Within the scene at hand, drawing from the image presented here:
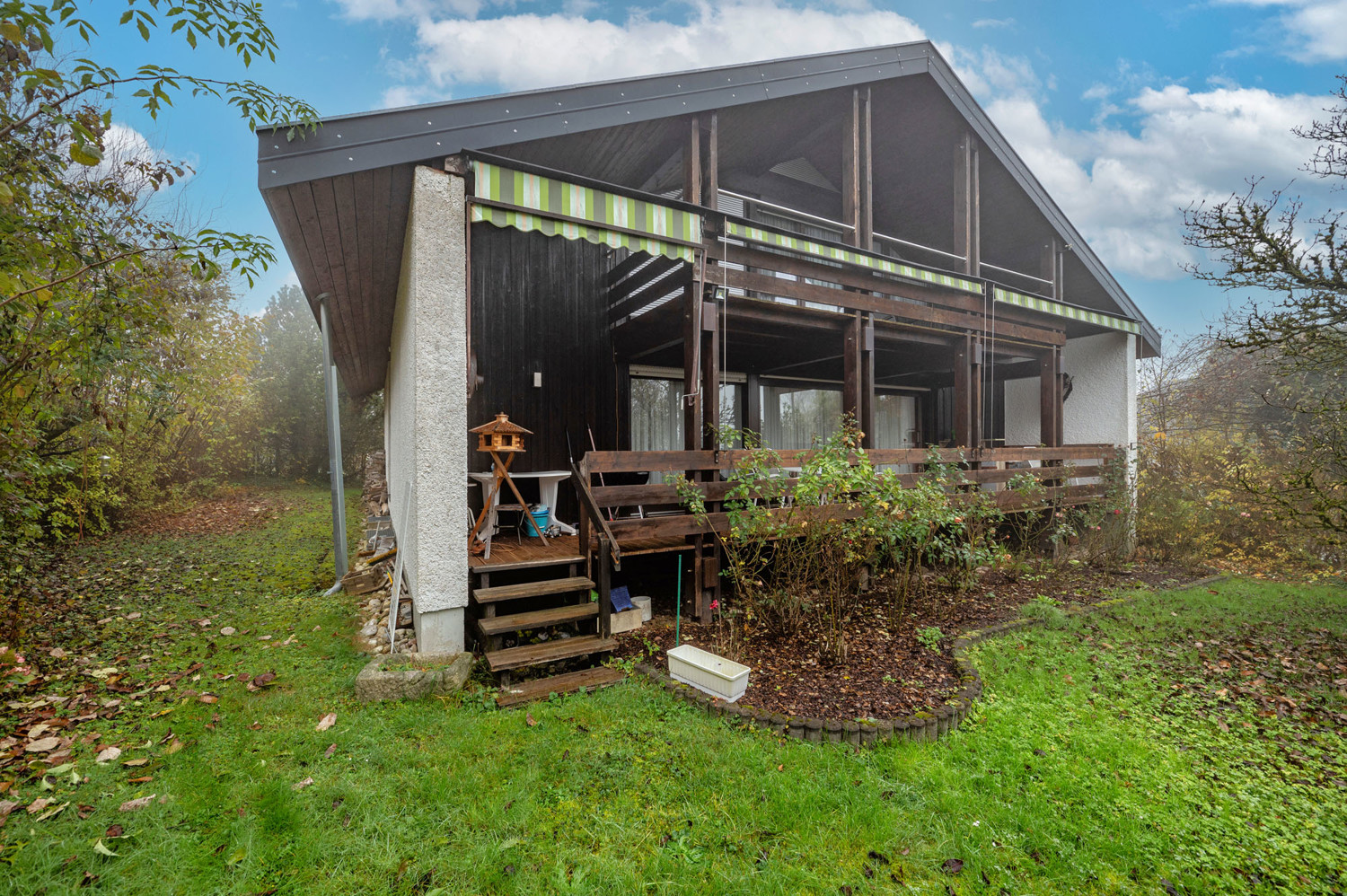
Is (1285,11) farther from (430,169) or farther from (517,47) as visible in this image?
(430,169)

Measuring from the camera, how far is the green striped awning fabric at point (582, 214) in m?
4.33

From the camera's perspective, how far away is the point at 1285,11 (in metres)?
7.86

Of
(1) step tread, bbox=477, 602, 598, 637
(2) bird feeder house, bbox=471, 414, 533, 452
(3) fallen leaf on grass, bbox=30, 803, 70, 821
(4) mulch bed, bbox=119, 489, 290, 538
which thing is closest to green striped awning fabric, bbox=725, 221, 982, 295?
(2) bird feeder house, bbox=471, 414, 533, 452

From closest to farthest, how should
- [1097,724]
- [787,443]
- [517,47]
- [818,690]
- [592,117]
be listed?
[1097,724], [818,690], [592,117], [517,47], [787,443]

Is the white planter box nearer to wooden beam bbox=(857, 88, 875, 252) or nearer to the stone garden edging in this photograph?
the stone garden edging

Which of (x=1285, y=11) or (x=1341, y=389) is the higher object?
(x=1285, y=11)

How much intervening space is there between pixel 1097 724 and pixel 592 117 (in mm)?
6155

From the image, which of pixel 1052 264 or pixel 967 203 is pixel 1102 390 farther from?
pixel 967 203

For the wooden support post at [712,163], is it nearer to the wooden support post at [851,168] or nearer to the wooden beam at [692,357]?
the wooden beam at [692,357]

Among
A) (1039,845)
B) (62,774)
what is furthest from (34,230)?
(1039,845)

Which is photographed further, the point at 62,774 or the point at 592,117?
the point at 592,117

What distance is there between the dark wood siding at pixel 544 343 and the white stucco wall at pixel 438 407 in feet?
7.45

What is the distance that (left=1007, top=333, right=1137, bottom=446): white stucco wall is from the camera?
33.1 feet

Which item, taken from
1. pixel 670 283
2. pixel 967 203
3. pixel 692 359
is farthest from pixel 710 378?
pixel 967 203
